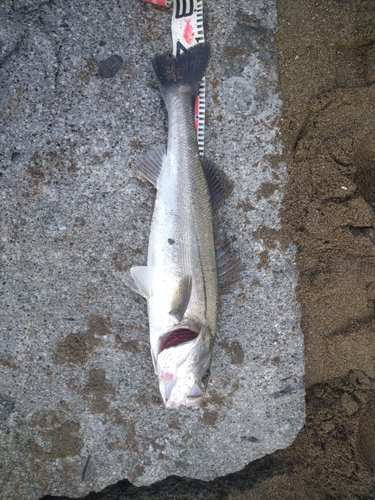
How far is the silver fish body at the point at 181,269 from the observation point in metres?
2.74

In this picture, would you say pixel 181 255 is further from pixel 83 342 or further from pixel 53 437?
pixel 53 437

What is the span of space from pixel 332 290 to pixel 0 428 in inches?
115

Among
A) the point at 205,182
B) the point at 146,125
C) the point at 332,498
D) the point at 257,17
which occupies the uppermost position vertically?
the point at 257,17

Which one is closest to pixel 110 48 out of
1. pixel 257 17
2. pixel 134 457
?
pixel 257 17

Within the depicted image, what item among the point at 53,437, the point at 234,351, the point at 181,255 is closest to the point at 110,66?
the point at 181,255

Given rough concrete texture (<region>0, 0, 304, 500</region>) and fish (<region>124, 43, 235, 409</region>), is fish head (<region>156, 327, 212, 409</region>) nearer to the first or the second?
fish (<region>124, 43, 235, 409</region>)

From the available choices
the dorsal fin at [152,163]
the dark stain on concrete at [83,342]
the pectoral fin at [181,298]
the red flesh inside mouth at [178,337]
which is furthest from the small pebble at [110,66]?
the red flesh inside mouth at [178,337]

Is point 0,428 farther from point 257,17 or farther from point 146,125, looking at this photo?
point 257,17

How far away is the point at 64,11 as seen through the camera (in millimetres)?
2973

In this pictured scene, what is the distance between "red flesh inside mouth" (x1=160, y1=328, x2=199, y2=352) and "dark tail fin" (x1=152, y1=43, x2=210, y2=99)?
5.71 feet

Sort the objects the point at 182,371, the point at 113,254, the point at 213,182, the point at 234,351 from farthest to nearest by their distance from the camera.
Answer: the point at 234,351 < the point at 113,254 < the point at 213,182 < the point at 182,371

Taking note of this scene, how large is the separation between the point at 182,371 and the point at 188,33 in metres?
2.54

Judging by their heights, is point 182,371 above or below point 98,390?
above

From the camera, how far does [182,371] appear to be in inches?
107
